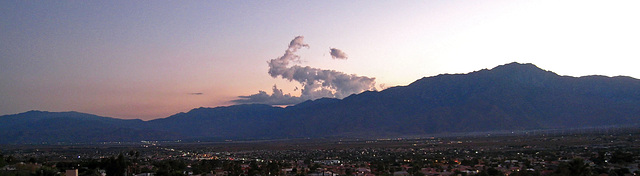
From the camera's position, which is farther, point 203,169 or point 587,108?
point 587,108

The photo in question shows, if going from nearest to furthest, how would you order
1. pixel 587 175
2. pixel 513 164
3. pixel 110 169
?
pixel 587 175 → pixel 110 169 → pixel 513 164

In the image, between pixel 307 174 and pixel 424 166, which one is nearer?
pixel 307 174

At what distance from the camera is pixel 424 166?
195 ft

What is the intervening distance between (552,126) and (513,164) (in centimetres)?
13905

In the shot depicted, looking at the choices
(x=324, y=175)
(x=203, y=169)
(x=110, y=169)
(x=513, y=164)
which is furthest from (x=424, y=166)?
(x=110, y=169)

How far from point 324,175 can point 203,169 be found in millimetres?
13920

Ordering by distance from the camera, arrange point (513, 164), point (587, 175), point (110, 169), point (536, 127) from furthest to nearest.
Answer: point (536, 127) → point (513, 164) → point (110, 169) → point (587, 175)

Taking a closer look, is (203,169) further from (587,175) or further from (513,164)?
(587,175)

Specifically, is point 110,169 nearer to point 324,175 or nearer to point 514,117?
point 324,175

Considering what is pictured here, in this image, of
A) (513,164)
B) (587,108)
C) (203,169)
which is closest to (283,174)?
(203,169)

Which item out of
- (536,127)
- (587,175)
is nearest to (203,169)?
(587,175)

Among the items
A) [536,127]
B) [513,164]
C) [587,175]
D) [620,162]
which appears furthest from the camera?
[536,127]

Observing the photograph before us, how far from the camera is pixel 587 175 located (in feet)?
123

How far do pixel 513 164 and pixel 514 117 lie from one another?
144943 millimetres
